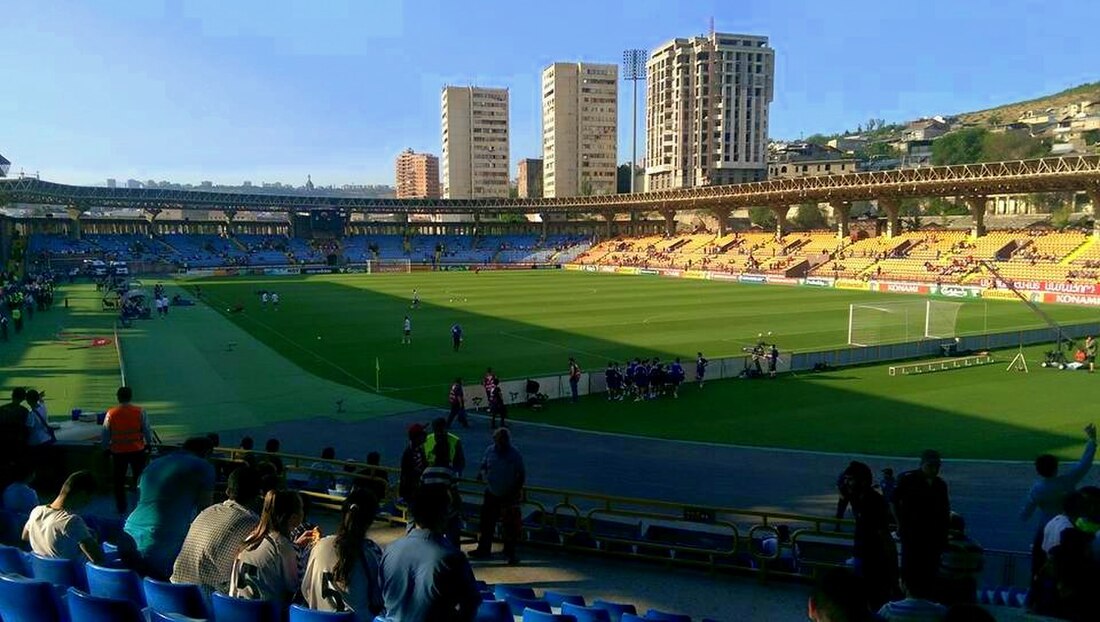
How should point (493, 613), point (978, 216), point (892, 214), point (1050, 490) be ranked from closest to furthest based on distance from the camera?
point (493, 613) < point (1050, 490) < point (978, 216) < point (892, 214)

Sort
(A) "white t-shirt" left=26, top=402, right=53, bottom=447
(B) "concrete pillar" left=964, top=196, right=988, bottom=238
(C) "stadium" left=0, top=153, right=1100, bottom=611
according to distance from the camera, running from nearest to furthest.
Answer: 1. (A) "white t-shirt" left=26, top=402, right=53, bottom=447
2. (C) "stadium" left=0, top=153, right=1100, bottom=611
3. (B) "concrete pillar" left=964, top=196, right=988, bottom=238

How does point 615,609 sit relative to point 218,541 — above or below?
below

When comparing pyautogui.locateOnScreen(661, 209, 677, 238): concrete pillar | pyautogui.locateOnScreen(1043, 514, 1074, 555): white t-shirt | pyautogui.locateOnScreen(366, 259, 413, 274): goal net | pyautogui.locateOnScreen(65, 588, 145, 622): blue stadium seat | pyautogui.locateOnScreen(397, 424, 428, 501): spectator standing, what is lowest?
pyautogui.locateOnScreen(366, 259, 413, 274): goal net

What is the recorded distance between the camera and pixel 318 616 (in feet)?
13.4

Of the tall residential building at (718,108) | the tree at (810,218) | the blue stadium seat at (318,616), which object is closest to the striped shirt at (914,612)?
the blue stadium seat at (318,616)

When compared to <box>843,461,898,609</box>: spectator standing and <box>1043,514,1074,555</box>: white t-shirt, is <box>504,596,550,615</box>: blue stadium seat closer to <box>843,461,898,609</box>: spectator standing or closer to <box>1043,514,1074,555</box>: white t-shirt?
<box>843,461,898,609</box>: spectator standing

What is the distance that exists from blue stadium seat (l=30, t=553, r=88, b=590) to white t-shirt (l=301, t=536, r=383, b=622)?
214 centimetres

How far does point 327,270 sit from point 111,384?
67477 mm

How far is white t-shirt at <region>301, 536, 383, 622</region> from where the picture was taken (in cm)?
440

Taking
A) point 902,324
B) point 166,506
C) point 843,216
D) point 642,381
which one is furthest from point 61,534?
point 843,216

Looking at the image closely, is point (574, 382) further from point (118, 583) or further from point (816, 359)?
point (118, 583)

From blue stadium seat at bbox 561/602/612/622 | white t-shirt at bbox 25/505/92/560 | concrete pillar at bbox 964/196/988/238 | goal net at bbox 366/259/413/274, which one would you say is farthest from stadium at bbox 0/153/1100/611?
goal net at bbox 366/259/413/274

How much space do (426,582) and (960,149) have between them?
510 feet

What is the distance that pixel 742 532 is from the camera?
11.3 metres
